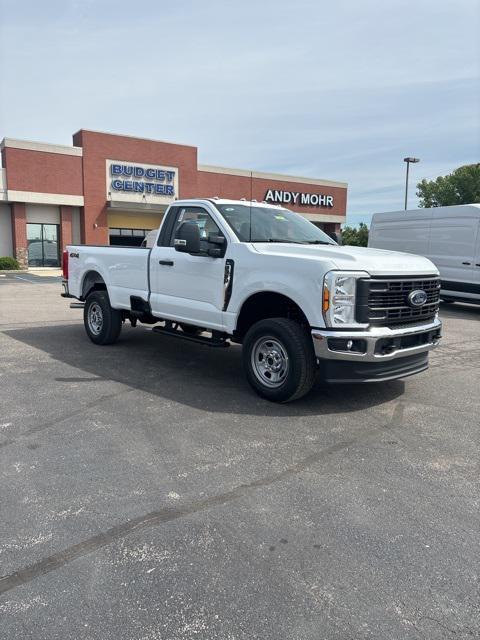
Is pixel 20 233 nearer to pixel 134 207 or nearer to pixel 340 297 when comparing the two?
pixel 134 207

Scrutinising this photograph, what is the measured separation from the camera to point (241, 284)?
5789mm

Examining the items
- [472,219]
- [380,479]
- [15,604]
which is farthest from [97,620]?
[472,219]

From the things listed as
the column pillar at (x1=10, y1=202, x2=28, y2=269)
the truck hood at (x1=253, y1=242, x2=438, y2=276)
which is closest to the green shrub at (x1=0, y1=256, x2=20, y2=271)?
the column pillar at (x1=10, y1=202, x2=28, y2=269)

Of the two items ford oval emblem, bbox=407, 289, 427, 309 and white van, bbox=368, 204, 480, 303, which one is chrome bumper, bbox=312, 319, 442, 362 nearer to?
ford oval emblem, bbox=407, 289, 427, 309

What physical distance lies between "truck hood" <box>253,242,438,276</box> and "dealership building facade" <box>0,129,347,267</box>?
23.3m

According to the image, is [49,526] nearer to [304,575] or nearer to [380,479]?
[304,575]

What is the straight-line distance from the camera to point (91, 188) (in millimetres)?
32781

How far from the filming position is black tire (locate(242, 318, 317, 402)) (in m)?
5.20

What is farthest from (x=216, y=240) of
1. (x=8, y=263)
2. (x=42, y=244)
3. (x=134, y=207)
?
(x=134, y=207)

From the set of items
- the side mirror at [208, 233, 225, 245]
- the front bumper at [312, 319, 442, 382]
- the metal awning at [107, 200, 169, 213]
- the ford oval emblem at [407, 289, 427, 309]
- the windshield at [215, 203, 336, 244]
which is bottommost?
the front bumper at [312, 319, 442, 382]

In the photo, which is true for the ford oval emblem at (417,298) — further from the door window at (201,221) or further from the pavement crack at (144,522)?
the door window at (201,221)

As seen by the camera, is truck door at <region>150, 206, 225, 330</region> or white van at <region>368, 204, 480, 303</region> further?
white van at <region>368, 204, 480, 303</region>

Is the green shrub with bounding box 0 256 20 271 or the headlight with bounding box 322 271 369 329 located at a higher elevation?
the headlight with bounding box 322 271 369 329

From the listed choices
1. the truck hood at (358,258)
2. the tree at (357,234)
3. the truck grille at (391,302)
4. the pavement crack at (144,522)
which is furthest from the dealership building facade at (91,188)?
the pavement crack at (144,522)
